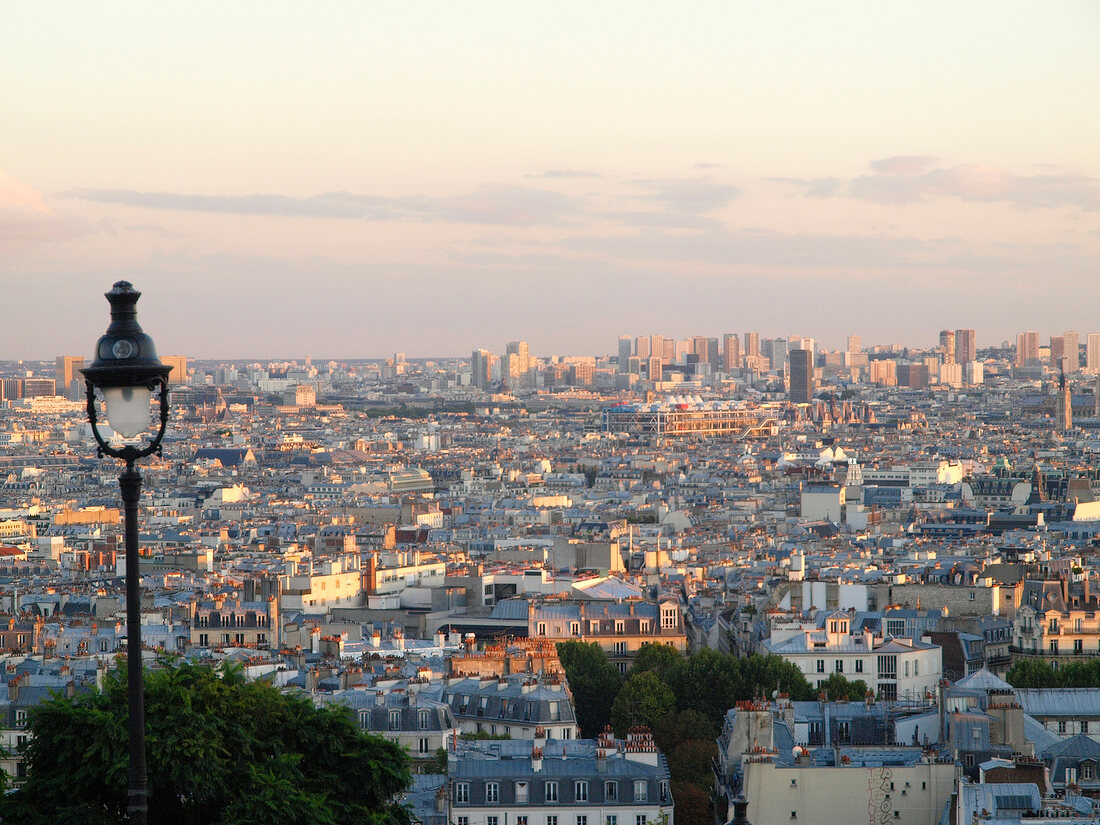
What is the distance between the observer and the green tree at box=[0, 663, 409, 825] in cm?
1612

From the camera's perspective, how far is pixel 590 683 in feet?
119

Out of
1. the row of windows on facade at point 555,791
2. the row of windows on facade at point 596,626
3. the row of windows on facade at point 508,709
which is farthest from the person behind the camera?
the row of windows on facade at point 596,626

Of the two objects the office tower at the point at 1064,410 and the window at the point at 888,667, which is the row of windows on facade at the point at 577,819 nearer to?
the window at the point at 888,667

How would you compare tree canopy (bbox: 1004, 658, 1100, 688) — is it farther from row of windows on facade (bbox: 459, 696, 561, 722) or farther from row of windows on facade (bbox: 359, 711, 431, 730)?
row of windows on facade (bbox: 359, 711, 431, 730)

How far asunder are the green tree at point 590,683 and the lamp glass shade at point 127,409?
25.2 m

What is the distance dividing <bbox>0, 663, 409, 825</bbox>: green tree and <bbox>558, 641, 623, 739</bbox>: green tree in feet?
53.5

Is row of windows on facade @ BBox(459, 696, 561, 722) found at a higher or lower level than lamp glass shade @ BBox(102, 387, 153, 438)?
lower

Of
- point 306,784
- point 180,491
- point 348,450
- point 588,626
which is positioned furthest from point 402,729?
point 348,450

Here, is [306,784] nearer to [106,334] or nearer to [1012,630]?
[106,334]

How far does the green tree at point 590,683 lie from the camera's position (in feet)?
116

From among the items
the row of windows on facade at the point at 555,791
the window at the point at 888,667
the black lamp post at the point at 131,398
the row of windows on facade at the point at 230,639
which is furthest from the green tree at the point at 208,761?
the row of windows on facade at the point at 230,639

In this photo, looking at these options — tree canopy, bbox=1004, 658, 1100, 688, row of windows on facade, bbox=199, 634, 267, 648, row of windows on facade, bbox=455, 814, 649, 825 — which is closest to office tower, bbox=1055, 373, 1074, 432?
row of windows on facade, bbox=199, 634, 267, 648

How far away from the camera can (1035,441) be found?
17400cm

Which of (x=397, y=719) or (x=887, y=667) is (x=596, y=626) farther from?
(x=397, y=719)
